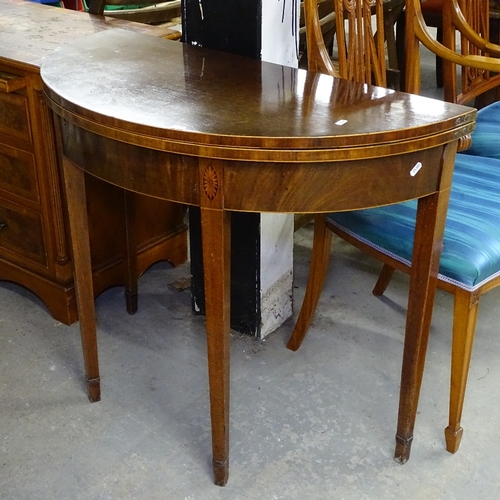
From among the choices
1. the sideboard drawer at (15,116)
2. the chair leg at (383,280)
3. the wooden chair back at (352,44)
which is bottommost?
the chair leg at (383,280)

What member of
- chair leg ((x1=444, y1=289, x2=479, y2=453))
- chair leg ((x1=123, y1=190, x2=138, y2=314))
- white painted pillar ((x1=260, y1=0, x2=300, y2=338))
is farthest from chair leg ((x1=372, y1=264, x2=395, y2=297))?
chair leg ((x1=123, y1=190, x2=138, y2=314))

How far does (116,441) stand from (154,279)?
0.79 meters

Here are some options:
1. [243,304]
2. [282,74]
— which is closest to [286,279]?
[243,304]

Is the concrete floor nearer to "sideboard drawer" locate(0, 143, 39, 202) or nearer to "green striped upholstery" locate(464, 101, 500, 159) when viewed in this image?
"sideboard drawer" locate(0, 143, 39, 202)

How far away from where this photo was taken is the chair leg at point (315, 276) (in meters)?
1.79

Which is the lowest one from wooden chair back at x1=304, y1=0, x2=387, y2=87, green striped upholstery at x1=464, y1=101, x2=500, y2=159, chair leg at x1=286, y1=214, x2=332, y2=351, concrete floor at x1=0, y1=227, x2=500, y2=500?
concrete floor at x1=0, y1=227, x2=500, y2=500

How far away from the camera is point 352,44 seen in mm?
1640

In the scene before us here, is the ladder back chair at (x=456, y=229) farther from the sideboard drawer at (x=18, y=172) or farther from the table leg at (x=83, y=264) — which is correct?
the sideboard drawer at (x=18, y=172)

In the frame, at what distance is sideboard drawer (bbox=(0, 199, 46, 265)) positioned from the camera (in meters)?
2.02

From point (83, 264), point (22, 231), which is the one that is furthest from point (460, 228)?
point (22, 231)

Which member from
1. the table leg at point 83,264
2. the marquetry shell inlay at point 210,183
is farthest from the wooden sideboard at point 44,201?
the marquetry shell inlay at point 210,183

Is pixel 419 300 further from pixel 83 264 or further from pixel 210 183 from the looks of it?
pixel 83 264

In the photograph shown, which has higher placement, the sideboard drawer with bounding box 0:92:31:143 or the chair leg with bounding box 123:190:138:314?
the sideboard drawer with bounding box 0:92:31:143

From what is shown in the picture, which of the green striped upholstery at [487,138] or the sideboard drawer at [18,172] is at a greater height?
the green striped upholstery at [487,138]
